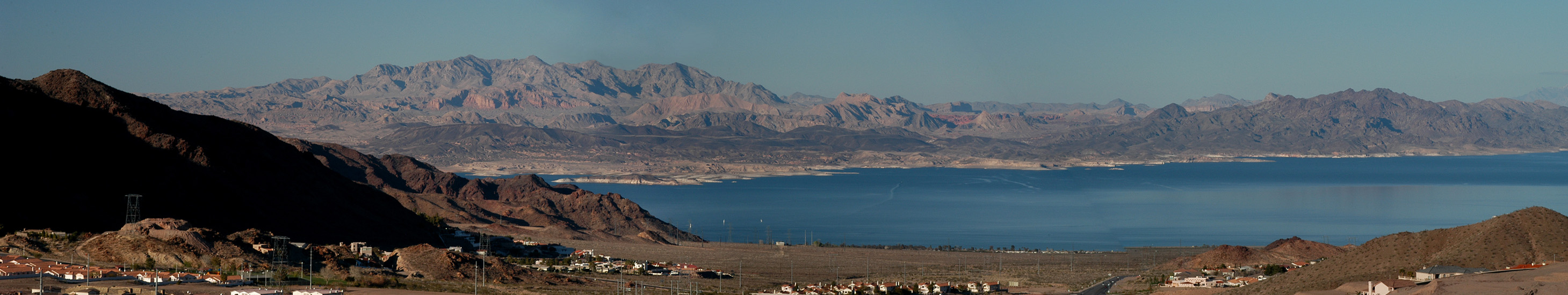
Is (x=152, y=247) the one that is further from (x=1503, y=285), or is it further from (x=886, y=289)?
(x=1503, y=285)

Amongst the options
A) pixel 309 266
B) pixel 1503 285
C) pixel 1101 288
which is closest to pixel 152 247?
pixel 309 266

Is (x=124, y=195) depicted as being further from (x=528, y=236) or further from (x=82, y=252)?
(x=528, y=236)

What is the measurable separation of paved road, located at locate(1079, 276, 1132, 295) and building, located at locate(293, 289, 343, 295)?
1389 inches

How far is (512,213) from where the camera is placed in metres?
121

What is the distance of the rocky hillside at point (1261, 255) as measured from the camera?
3000 inches

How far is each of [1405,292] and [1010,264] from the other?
46.0 m

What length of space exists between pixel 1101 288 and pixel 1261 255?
2031 cm

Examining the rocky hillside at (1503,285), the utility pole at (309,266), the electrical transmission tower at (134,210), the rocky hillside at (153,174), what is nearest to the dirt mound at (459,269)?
the utility pole at (309,266)

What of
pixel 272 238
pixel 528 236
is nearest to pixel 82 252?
pixel 272 238

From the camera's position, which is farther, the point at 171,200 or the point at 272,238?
the point at 171,200

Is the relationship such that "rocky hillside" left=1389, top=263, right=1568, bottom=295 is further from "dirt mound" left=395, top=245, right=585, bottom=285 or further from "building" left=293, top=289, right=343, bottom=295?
"dirt mound" left=395, top=245, right=585, bottom=285

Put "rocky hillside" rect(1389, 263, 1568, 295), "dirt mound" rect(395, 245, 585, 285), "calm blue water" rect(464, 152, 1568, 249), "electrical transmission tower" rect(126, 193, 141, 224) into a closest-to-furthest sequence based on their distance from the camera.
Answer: "rocky hillside" rect(1389, 263, 1568, 295)
"dirt mound" rect(395, 245, 585, 285)
"electrical transmission tower" rect(126, 193, 141, 224)
"calm blue water" rect(464, 152, 1568, 249)

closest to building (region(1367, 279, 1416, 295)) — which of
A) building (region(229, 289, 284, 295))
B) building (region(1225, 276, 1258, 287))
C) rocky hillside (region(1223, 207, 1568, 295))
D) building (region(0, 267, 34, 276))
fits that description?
rocky hillside (region(1223, 207, 1568, 295))

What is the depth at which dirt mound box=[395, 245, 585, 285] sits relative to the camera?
52.1 metres
